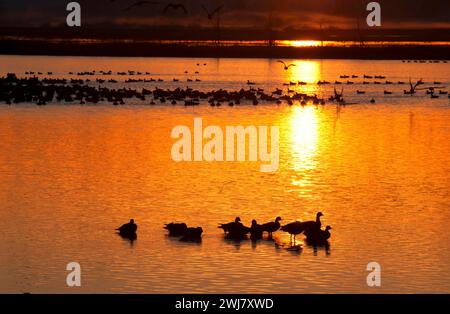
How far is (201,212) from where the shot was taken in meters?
24.5

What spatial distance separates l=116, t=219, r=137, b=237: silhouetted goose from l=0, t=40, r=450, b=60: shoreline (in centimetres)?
14470

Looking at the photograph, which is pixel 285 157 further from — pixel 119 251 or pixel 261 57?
pixel 261 57

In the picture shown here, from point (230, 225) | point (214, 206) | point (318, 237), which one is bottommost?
point (318, 237)

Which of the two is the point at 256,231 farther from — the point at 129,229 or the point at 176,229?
the point at 129,229

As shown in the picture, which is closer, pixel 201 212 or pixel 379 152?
pixel 201 212

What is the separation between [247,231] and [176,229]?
152 cm

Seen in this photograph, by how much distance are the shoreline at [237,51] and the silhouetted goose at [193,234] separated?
145 meters

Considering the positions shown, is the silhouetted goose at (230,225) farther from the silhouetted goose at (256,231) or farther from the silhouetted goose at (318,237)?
the silhouetted goose at (318,237)

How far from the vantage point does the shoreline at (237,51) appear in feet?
557

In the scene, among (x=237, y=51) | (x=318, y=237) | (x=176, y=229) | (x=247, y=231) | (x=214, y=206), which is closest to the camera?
(x=318, y=237)

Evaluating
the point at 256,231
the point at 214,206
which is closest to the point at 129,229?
the point at 256,231

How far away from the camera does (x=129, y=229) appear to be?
21.7 metres
